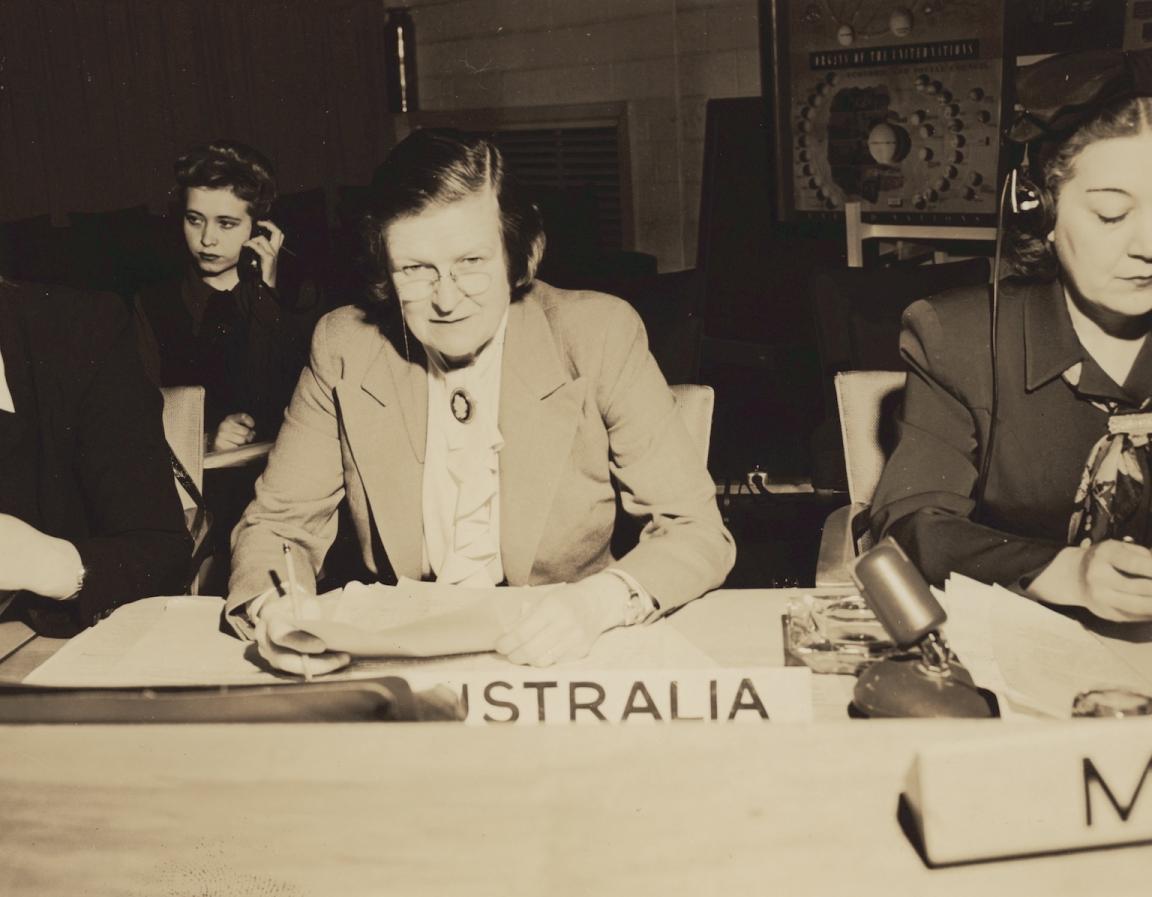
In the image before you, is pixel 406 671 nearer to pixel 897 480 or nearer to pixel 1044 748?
pixel 1044 748

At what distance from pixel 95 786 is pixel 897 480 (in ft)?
3.59

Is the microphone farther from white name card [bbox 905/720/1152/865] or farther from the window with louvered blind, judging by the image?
the window with louvered blind

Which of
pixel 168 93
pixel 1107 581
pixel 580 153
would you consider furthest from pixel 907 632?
pixel 168 93

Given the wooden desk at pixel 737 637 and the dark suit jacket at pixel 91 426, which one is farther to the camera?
the dark suit jacket at pixel 91 426

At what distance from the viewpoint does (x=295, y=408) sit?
176 centimetres

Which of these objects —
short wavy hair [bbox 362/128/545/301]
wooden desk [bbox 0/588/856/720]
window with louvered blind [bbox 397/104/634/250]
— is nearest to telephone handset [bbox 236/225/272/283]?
short wavy hair [bbox 362/128/545/301]

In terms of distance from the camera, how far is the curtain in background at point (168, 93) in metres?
5.33

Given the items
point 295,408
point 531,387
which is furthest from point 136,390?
point 531,387

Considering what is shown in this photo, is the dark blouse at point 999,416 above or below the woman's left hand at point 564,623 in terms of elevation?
above

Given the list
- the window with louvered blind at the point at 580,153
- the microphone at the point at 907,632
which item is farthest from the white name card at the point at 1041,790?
the window with louvered blind at the point at 580,153

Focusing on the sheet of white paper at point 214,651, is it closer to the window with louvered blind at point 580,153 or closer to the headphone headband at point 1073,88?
the headphone headband at point 1073,88

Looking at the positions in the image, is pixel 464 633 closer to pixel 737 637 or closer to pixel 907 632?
pixel 737 637

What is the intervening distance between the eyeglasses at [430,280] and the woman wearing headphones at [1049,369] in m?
0.57

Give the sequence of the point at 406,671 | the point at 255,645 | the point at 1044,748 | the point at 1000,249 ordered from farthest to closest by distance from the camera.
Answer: the point at 1000,249 < the point at 255,645 < the point at 406,671 < the point at 1044,748
